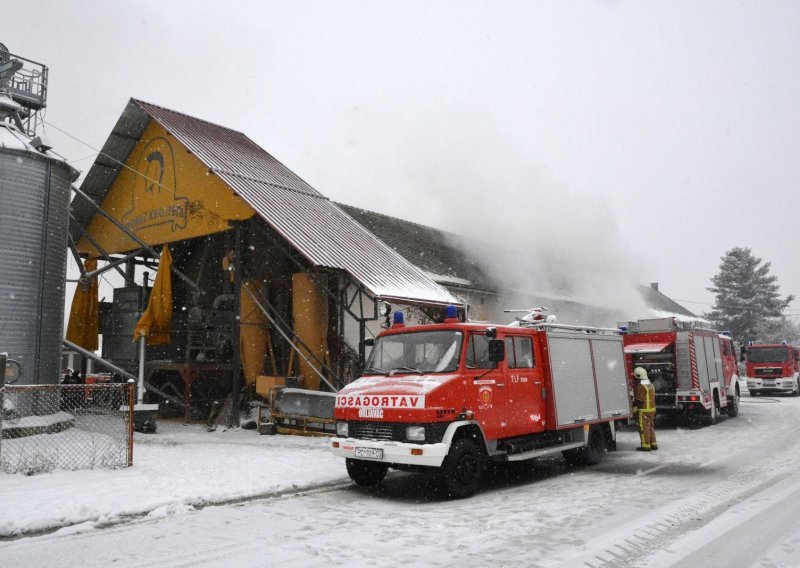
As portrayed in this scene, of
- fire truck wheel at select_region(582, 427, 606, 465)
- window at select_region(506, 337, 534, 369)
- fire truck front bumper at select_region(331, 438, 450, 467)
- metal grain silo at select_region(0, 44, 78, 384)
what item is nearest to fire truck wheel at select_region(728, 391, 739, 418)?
fire truck wheel at select_region(582, 427, 606, 465)

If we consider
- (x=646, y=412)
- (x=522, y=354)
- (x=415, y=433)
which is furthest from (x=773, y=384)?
(x=415, y=433)

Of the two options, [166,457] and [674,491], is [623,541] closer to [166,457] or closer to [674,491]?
[674,491]

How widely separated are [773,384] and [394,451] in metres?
28.5

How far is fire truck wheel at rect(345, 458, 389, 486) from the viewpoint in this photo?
883 centimetres

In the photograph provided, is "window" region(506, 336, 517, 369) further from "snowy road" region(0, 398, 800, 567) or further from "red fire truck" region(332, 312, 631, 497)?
"snowy road" region(0, 398, 800, 567)

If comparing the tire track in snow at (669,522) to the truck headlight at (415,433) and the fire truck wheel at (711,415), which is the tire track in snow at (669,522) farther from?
the fire truck wheel at (711,415)

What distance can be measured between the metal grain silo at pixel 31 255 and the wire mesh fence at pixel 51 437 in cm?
75

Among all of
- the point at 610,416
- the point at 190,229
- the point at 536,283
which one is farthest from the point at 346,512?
the point at 536,283

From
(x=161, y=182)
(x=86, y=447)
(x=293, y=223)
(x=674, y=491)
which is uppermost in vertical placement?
(x=161, y=182)

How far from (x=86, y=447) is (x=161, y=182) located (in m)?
10.7

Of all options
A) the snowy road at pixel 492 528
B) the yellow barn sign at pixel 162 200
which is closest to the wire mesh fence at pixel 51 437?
the snowy road at pixel 492 528

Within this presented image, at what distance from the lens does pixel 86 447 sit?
10242 millimetres

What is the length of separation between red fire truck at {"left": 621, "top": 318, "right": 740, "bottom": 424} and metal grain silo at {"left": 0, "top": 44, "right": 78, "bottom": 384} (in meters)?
13.3

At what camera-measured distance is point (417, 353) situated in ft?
29.2
